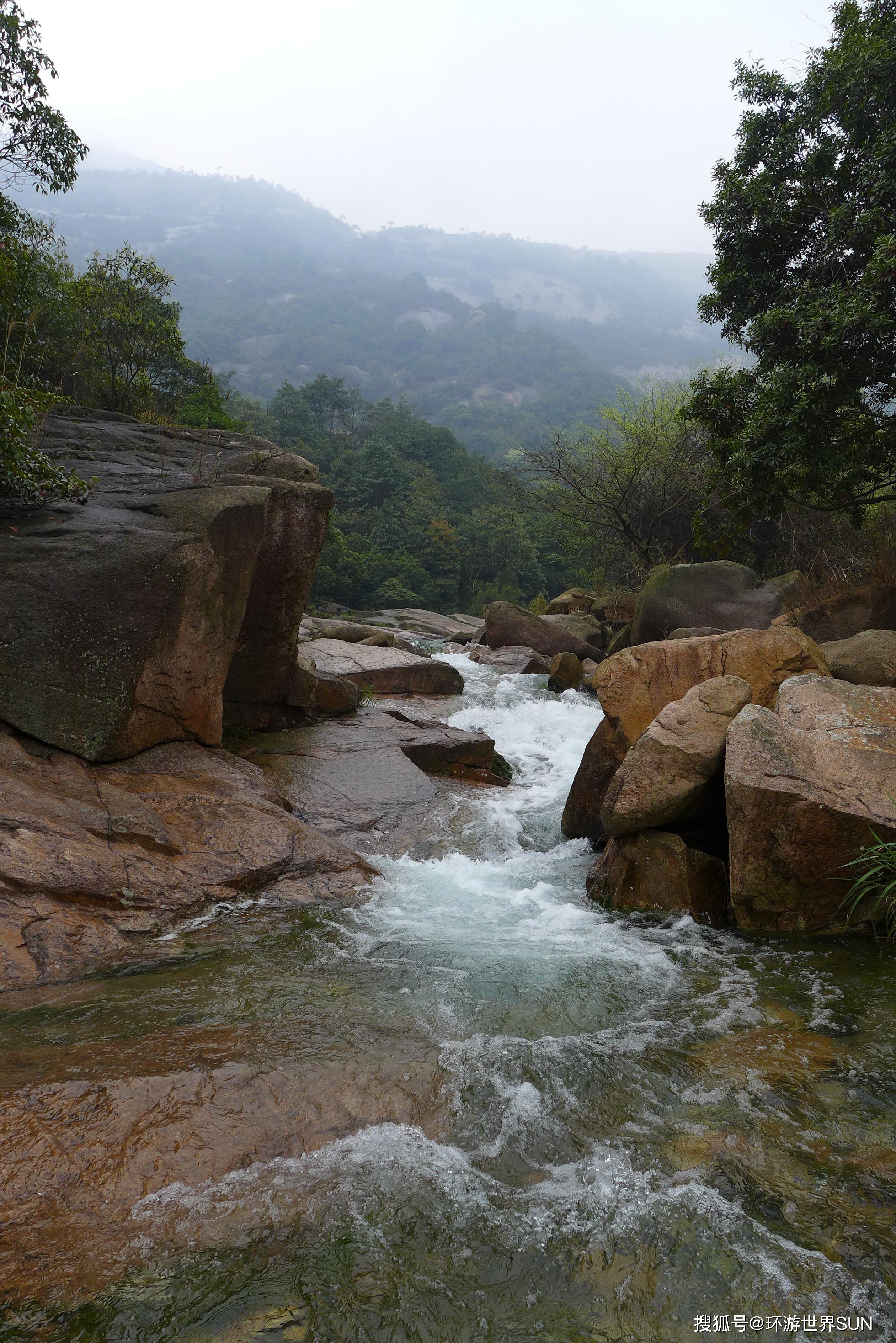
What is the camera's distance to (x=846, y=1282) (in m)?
2.52

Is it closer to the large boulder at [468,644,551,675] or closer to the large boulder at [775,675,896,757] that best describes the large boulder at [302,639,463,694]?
the large boulder at [468,644,551,675]

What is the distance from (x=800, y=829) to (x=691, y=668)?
268 centimetres

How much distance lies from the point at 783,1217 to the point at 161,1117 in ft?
7.76

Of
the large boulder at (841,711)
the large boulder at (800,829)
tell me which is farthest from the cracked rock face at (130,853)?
the large boulder at (841,711)

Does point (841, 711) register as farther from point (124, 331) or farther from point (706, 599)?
point (124, 331)

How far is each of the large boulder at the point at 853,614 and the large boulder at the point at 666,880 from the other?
5950mm

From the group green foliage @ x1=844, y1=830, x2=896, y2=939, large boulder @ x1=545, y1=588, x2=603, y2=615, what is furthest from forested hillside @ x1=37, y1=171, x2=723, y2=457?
green foliage @ x1=844, y1=830, x2=896, y2=939

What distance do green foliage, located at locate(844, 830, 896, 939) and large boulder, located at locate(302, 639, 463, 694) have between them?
808 cm

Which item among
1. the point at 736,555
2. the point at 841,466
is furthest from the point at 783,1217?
the point at 736,555

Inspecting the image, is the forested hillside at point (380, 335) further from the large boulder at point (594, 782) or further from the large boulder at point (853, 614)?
the large boulder at point (594, 782)

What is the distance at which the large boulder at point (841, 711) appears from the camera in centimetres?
593

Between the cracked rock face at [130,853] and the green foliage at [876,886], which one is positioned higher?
the green foliage at [876,886]

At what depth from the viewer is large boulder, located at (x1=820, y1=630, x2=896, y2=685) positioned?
26.4 ft

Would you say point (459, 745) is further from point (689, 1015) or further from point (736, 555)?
point (736, 555)
